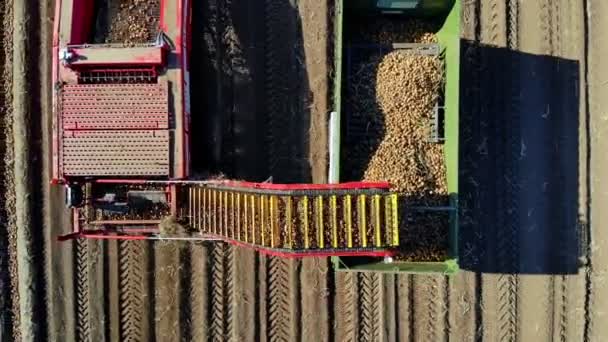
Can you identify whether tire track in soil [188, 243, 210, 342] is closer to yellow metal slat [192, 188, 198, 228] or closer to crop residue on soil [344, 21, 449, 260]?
yellow metal slat [192, 188, 198, 228]

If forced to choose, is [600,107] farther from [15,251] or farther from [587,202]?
[15,251]

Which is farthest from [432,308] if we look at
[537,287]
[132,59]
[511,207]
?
[132,59]

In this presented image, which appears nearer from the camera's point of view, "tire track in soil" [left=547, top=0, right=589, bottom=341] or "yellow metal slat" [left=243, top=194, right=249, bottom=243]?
"yellow metal slat" [left=243, top=194, right=249, bottom=243]

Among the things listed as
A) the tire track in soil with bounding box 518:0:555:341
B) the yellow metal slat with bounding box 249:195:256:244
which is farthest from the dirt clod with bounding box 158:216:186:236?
the tire track in soil with bounding box 518:0:555:341

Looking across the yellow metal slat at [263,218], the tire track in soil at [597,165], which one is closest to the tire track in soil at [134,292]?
the yellow metal slat at [263,218]

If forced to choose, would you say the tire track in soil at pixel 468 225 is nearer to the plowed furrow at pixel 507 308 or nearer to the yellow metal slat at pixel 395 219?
the plowed furrow at pixel 507 308

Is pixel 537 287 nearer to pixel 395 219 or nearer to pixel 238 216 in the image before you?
pixel 395 219

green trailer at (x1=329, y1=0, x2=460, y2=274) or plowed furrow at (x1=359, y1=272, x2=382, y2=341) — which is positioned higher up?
green trailer at (x1=329, y1=0, x2=460, y2=274)
